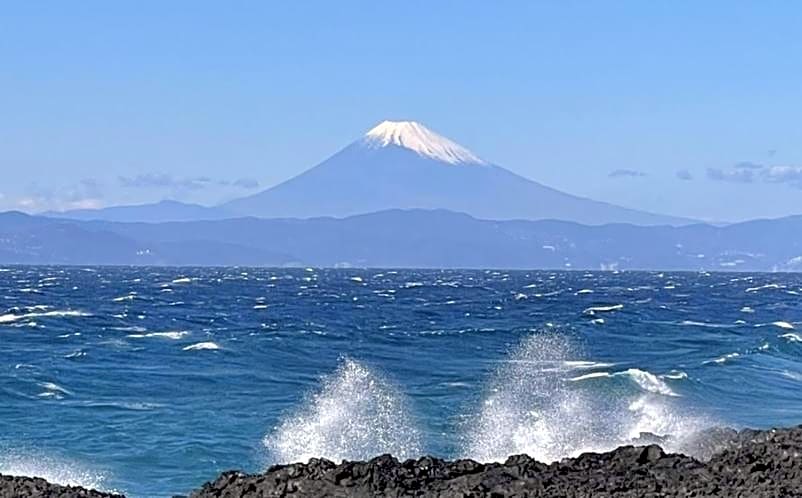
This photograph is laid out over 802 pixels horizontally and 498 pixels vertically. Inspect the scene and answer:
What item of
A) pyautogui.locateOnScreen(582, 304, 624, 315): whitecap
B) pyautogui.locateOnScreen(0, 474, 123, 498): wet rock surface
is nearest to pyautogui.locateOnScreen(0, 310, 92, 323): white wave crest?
pyautogui.locateOnScreen(582, 304, 624, 315): whitecap

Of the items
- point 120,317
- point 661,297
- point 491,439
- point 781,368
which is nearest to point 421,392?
point 491,439

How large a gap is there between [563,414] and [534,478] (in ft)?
69.5

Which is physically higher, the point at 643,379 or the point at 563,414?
the point at 643,379

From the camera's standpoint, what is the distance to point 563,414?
35.1m

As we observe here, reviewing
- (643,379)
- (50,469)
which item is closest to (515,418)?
(643,379)

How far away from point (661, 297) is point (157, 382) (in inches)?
2561

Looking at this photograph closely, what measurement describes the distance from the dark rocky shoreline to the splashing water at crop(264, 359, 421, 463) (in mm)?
12945

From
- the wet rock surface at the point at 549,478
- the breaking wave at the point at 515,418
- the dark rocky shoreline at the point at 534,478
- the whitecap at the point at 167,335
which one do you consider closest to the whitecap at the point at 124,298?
the whitecap at the point at 167,335

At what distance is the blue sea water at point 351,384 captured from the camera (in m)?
29.3

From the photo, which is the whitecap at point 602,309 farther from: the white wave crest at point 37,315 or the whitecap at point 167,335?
the white wave crest at point 37,315

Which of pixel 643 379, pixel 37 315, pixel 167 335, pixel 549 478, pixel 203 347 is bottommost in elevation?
pixel 643 379

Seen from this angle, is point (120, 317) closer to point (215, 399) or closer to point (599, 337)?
point (599, 337)

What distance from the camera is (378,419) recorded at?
32.7 m

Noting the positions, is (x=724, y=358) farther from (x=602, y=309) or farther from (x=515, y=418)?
(x=602, y=309)
